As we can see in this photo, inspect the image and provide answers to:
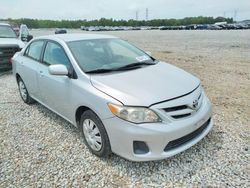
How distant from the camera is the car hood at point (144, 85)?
8.80 ft

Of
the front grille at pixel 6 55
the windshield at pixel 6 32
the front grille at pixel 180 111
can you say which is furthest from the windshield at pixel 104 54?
the windshield at pixel 6 32

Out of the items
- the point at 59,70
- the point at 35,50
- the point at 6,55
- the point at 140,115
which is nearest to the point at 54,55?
the point at 59,70

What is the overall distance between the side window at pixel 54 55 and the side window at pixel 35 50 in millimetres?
291

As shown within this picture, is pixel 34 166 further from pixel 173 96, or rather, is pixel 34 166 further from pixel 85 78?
pixel 173 96

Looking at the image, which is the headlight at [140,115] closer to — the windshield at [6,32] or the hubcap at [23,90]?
the hubcap at [23,90]

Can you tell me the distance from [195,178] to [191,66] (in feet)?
22.1

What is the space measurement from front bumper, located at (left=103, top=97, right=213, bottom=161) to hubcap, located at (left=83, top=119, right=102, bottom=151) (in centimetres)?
28

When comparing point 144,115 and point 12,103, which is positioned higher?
point 144,115

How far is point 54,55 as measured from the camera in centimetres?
394

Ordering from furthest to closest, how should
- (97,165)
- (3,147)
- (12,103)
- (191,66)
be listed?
(191,66) → (12,103) → (3,147) → (97,165)

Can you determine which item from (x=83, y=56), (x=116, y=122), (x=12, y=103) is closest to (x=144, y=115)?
(x=116, y=122)

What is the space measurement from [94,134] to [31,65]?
7.53 feet

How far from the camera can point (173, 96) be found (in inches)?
108

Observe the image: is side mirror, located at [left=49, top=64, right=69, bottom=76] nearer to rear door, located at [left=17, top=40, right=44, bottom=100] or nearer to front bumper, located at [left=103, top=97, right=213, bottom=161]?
front bumper, located at [left=103, top=97, right=213, bottom=161]
